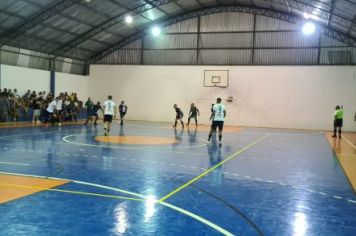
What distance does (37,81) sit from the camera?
31734 millimetres

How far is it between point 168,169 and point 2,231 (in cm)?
562

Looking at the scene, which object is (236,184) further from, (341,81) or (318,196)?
(341,81)

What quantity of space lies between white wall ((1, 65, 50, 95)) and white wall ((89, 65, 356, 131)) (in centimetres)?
729

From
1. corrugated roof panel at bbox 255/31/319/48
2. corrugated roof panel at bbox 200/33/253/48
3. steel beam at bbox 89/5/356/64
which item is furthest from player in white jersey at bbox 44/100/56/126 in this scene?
corrugated roof panel at bbox 255/31/319/48

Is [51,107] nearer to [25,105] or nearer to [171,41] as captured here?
[25,105]

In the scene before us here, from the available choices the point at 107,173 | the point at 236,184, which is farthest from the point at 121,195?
the point at 236,184

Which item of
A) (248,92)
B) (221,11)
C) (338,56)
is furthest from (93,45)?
(338,56)

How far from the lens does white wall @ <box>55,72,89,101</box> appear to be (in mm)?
34625

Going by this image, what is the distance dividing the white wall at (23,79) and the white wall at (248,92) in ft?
23.9

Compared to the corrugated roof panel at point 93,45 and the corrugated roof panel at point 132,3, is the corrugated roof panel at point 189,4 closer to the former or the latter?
the corrugated roof panel at point 132,3

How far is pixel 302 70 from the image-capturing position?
3238 cm

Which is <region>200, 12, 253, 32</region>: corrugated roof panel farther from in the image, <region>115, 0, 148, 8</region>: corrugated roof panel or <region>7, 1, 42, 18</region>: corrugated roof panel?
<region>7, 1, 42, 18</region>: corrugated roof panel

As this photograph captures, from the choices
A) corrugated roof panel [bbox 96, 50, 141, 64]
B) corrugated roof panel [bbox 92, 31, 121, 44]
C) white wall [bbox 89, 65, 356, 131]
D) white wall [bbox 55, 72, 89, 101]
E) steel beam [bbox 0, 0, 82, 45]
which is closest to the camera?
steel beam [bbox 0, 0, 82, 45]

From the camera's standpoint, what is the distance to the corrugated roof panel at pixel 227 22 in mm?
34125
